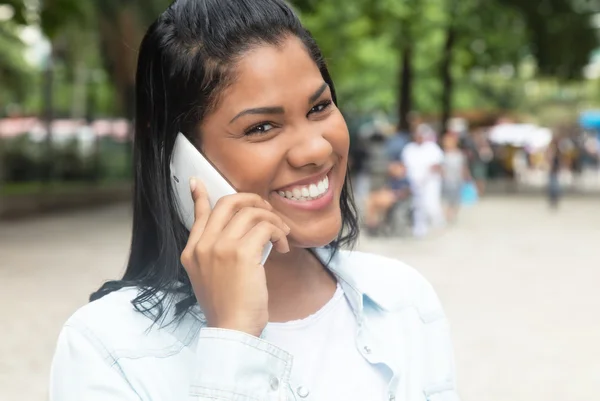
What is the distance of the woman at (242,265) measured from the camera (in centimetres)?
164

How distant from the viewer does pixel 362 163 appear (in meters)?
21.7

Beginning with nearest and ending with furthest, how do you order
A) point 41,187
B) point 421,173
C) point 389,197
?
point 389,197
point 421,173
point 41,187

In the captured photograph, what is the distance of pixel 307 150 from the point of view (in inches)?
70.8

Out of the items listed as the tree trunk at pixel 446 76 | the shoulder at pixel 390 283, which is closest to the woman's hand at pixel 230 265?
the shoulder at pixel 390 283


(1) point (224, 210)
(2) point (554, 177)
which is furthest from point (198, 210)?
(2) point (554, 177)

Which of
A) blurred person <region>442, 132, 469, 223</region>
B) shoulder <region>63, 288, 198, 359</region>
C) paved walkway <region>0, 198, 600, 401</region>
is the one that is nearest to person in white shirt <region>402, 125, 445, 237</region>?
paved walkway <region>0, 198, 600, 401</region>

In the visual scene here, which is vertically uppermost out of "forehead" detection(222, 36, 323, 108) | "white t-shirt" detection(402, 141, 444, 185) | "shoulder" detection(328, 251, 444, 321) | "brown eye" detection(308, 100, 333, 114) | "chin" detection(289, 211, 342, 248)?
"forehead" detection(222, 36, 323, 108)

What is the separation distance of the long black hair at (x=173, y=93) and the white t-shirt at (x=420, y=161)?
14.0 meters

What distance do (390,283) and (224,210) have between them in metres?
0.61

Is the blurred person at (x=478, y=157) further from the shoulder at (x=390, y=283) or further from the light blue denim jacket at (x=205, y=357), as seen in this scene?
the light blue denim jacket at (x=205, y=357)

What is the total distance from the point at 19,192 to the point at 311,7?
12455mm

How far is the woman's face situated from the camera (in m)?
1.77

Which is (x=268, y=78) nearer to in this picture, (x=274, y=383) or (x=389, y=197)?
(x=274, y=383)

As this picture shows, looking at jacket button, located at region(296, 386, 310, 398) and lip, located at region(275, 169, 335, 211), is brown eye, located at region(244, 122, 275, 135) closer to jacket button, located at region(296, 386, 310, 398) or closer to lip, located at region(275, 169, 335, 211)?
lip, located at region(275, 169, 335, 211)
